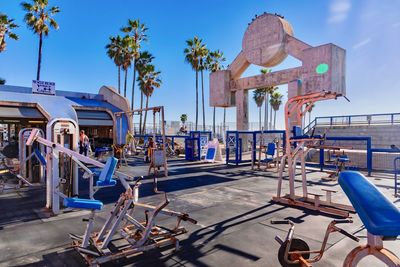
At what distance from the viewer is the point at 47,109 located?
17875 mm

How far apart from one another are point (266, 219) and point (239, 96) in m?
13.9

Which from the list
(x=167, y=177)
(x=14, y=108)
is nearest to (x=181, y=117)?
(x=14, y=108)

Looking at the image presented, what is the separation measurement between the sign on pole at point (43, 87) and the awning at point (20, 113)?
4.05 meters

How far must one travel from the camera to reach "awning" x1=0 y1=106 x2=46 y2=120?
14.7m

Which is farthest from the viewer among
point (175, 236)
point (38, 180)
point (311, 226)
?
point (38, 180)

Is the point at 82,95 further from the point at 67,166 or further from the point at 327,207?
the point at 327,207

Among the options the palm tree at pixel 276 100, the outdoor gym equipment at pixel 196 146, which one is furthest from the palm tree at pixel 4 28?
the palm tree at pixel 276 100

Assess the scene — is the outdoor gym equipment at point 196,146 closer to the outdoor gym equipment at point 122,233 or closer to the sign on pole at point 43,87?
the outdoor gym equipment at point 122,233

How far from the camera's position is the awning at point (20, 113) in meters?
14.7

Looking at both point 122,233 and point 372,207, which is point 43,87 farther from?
point 372,207

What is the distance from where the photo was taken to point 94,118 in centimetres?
1994

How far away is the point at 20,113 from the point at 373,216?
679 inches

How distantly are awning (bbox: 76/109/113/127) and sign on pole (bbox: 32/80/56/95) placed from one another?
2540 millimetres

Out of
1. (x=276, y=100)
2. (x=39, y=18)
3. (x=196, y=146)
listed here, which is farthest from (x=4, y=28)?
(x=276, y=100)
